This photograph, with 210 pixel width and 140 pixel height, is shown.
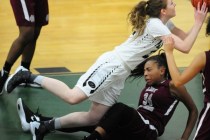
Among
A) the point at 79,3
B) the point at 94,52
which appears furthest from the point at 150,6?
the point at 79,3

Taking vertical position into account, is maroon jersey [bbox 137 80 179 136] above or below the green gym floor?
above

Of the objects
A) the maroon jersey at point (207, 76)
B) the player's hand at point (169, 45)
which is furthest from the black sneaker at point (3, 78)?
the maroon jersey at point (207, 76)

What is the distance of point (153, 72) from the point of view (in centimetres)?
419

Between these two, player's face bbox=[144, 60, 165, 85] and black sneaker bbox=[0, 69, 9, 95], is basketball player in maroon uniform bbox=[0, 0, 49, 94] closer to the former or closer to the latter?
black sneaker bbox=[0, 69, 9, 95]

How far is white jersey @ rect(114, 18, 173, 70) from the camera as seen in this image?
3896mm

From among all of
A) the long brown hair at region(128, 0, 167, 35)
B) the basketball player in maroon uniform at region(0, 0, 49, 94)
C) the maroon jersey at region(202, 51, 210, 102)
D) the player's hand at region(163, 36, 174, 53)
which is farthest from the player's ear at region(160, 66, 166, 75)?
the basketball player in maroon uniform at region(0, 0, 49, 94)

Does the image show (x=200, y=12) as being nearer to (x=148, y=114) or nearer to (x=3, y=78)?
(x=148, y=114)

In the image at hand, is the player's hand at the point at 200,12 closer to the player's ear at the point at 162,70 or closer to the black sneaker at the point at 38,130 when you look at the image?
the player's ear at the point at 162,70

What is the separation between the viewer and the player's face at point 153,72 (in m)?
4.19

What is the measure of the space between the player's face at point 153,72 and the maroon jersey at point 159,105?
5 cm

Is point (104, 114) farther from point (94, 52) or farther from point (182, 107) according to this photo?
point (94, 52)

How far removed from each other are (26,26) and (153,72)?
1.39 meters

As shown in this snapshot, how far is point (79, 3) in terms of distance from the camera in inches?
339

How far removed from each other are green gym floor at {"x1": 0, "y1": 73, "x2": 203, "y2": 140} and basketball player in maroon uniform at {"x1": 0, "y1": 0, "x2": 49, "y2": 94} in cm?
27
